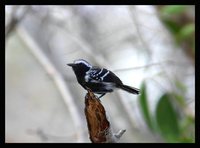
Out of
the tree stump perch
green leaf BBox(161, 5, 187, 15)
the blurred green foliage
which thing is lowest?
the blurred green foliage

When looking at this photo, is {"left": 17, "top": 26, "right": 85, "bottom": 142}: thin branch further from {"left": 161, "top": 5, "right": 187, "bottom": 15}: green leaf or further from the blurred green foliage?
{"left": 161, "top": 5, "right": 187, "bottom": 15}: green leaf

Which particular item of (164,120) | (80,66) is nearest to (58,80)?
(164,120)

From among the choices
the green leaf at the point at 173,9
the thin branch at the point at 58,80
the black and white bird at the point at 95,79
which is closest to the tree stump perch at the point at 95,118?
the black and white bird at the point at 95,79

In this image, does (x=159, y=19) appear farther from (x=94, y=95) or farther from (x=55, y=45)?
(x=94, y=95)

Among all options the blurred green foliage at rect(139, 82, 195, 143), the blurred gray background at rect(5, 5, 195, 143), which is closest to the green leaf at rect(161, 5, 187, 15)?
the blurred gray background at rect(5, 5, 195, 143)
